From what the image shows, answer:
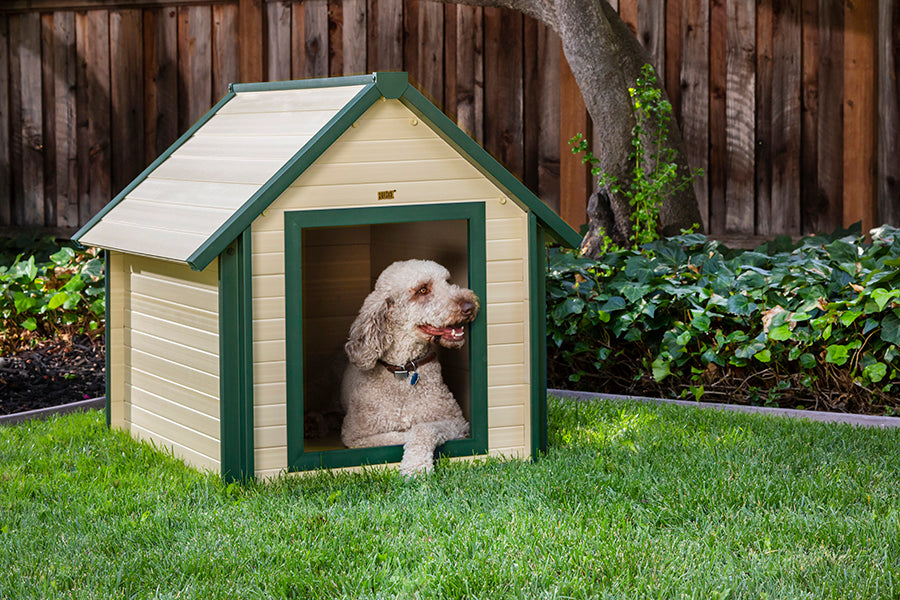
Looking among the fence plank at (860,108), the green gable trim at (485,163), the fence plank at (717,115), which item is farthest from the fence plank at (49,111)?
the fence plank at (860,108)

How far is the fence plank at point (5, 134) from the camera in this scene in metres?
9.73

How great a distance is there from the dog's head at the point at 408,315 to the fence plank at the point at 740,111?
150 inches

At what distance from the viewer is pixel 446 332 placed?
179 inches

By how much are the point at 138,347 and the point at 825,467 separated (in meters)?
3.15

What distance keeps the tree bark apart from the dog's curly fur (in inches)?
105

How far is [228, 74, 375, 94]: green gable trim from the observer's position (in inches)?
175

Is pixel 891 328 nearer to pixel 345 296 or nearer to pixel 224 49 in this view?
pixel 345 296

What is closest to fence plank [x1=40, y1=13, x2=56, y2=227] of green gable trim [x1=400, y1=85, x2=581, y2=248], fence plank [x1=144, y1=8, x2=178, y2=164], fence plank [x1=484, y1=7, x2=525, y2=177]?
fence plank [x1=144, y1=8, x2=178, y2=164]

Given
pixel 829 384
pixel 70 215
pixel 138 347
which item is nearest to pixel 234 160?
pixel 138 347

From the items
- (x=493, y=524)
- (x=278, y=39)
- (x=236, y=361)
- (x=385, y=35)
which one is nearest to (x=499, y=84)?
(x=385, y=35)

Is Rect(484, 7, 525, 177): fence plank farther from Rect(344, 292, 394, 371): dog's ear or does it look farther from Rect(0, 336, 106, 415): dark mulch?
Rect(344, 292, 394, 371): dog's ear

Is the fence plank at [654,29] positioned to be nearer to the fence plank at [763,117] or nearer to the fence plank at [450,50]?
the fence plank at [763,117]

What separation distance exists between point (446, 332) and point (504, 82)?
4264mm

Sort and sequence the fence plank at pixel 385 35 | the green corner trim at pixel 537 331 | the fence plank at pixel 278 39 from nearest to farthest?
the green corner trim at pixel 537 331, the fence plank at pixel 385 35, the fence plank at pixel 278 39
